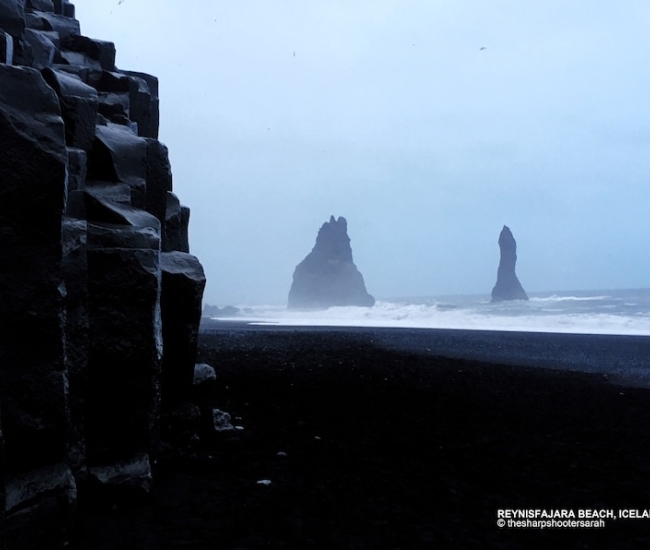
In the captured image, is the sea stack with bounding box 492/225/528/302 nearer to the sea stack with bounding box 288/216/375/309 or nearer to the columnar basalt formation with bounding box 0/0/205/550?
the sea stack with bounding box 288/216/375/309

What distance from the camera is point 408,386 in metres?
12.0

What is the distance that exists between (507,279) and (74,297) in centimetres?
10619

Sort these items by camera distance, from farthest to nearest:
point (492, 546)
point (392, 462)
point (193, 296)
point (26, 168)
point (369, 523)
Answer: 1. point (193, 296)
2. point (392, 462)
3. point (369, 523)
4. point (492, 546)
5. point (26, 168)

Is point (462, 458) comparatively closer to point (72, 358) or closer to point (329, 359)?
point (72, 358)

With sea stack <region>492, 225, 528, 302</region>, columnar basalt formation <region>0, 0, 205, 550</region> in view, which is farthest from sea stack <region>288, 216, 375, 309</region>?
columnar basalt formation <region>0, 0, 205, 550</region>

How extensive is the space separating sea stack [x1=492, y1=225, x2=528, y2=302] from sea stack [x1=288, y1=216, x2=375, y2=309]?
101ft

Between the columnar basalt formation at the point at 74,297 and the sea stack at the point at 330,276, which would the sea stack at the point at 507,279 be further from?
the columnar basalt formation at the point at 74,297

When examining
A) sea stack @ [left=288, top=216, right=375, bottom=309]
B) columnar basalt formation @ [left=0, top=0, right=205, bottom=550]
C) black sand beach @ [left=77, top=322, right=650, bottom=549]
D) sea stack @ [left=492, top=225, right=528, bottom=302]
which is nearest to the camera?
columnar basalt formation @ [left=0, top=0, right=205, bottom=550]

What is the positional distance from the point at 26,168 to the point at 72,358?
1770 millimetres

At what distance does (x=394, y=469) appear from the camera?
19.9 feet

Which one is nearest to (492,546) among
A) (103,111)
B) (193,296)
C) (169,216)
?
(193,296)

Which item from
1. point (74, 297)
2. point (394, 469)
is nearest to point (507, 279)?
point (394, 469)

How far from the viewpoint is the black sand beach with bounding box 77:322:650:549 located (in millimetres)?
4398

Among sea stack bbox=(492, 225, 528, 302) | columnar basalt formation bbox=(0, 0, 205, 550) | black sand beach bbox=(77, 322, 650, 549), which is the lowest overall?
black sand beach bbox=(77, 322, 650, 549)
